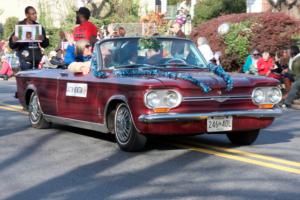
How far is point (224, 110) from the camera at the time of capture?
28.3ft

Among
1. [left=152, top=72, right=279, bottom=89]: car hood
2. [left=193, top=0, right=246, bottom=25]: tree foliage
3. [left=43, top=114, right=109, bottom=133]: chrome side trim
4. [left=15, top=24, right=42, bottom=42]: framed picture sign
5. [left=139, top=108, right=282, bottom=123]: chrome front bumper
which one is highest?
[left=193, top=0, right=246, bottom=25]: tree foliage

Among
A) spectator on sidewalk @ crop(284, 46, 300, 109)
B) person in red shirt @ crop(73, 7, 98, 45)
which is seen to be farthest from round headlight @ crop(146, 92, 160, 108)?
spectator on sidewalk @ crop(284, 46, 300, 109)

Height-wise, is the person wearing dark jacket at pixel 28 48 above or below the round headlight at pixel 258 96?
above

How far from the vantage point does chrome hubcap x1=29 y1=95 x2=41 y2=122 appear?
37.5ft

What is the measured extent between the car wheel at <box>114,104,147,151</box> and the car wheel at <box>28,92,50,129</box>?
8.48ft

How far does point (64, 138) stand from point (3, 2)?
144 feet

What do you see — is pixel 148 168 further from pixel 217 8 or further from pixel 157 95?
pixel 217 8

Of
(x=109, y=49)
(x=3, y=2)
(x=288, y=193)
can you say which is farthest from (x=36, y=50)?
(x=3, y=2)

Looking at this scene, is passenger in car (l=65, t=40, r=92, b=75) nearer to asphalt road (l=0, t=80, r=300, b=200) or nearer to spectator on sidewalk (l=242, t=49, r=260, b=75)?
asphalt road (l=0, t=80, r=300, b=200)

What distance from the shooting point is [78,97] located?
9852mm

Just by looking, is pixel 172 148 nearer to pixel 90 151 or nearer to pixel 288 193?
pixel 90 151

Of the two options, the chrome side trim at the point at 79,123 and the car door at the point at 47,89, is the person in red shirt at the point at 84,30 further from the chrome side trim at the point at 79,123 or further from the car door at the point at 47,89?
the chrome side trim at the point at 79,123

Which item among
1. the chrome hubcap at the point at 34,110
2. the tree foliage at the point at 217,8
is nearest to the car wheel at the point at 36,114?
the chrome hubcap at the point at 34,110

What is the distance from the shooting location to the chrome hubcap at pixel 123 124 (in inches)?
A: 347
